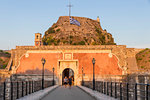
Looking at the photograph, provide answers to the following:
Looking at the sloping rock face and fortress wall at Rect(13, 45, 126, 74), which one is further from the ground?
the sloping rock face

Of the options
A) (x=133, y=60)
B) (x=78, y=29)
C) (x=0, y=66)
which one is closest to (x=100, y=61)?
(x=133, y=60)

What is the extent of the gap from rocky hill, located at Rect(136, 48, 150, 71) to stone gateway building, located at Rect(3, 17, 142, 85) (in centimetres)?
351

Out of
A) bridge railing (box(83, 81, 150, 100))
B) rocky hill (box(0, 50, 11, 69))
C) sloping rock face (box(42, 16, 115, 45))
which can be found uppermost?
sloping rock face (box(42, 16, 115, 45))

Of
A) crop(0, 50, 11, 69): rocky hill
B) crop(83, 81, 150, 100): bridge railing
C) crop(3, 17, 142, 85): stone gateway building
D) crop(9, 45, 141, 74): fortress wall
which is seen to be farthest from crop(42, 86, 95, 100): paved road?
crop(0, 50, 11, 69): rocky hill

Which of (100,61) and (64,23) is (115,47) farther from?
(64,23)

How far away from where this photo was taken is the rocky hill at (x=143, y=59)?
45.3m

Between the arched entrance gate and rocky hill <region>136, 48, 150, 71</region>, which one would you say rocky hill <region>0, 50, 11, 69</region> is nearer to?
the arched entrance gate

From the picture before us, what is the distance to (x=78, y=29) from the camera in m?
80.2

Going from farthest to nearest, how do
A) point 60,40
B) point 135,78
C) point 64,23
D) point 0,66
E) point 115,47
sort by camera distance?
point 64,23, point 60,40, point 0,66, point 115,47, point 135,78

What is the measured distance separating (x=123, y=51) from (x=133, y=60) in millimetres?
2770

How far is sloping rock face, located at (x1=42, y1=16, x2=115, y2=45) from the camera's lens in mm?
72875

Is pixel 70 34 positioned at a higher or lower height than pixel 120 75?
higher

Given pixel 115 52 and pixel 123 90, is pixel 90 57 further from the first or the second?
pixel 123 90

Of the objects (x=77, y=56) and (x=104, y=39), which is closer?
(x=77, y=56)
